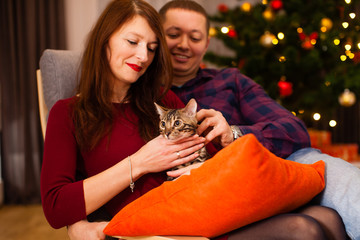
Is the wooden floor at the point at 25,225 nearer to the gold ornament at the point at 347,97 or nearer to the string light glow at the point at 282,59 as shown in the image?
the string light glow at the point at 282,59

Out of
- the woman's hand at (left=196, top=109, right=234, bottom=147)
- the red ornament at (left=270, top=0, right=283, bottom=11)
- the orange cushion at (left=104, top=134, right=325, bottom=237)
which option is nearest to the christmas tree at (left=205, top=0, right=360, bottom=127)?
the red ornament at (left=270, top=0, right=283, bottom=11)

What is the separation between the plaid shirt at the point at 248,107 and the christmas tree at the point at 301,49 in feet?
2.43

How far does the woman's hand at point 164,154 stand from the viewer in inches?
41.6

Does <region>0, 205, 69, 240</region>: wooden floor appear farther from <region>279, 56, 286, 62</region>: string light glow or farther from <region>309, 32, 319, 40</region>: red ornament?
<region>309, 32, 319, 40</region>: red ornament

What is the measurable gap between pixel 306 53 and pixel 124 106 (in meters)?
1.93

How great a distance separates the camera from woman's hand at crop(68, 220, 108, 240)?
966 mm

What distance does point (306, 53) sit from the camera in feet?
8.59

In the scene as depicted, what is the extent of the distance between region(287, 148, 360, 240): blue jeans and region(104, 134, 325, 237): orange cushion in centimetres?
27

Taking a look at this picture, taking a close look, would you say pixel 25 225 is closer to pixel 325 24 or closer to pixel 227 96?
pixel 227 96

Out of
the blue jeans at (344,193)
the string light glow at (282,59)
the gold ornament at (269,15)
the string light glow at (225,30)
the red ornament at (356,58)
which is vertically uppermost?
the gold ornament at (269,15)

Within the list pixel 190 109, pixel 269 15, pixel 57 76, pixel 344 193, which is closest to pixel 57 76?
pixel 57 76

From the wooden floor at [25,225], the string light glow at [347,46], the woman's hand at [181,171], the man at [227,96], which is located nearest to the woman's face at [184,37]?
the man at [227,96]

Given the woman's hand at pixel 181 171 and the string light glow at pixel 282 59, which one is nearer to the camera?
the woman's hand at pixel 181 171

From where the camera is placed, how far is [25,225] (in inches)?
100
